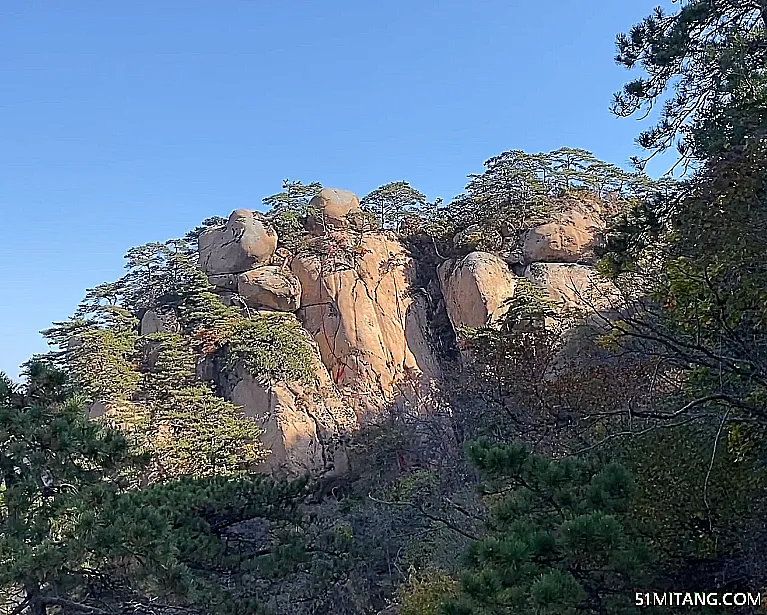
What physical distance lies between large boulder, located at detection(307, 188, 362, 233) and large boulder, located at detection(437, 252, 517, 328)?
380 centimetres

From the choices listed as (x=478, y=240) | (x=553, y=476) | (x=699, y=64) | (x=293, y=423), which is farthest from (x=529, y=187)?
(x=553, y=476)

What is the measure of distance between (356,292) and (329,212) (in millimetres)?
2826

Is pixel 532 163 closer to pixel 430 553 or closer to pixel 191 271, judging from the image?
pixel 191 271

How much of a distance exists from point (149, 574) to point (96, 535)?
25.7 inches

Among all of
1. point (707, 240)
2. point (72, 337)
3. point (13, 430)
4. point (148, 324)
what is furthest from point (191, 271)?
point (707, 240)

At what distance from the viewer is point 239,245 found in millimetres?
18969

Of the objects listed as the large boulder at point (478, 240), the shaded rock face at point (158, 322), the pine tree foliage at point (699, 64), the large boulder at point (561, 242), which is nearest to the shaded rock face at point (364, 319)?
the large boulder at point (478, 240)

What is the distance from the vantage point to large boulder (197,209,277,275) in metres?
19.0

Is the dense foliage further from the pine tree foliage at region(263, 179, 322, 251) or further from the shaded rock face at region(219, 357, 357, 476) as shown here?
the pine tree foliage at region(263, 179, 322, 251)

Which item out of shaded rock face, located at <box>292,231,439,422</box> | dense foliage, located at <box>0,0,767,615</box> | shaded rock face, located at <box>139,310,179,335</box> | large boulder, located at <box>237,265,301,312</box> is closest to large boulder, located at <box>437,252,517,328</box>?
shaded rock face, located at <box>292,231,439,422</box>

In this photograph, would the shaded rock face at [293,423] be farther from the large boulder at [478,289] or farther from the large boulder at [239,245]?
the large boulder at [478,289]

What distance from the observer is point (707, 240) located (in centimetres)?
546

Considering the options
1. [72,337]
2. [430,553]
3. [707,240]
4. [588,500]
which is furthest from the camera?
[72,337]

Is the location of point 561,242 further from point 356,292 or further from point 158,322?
point 158,322
